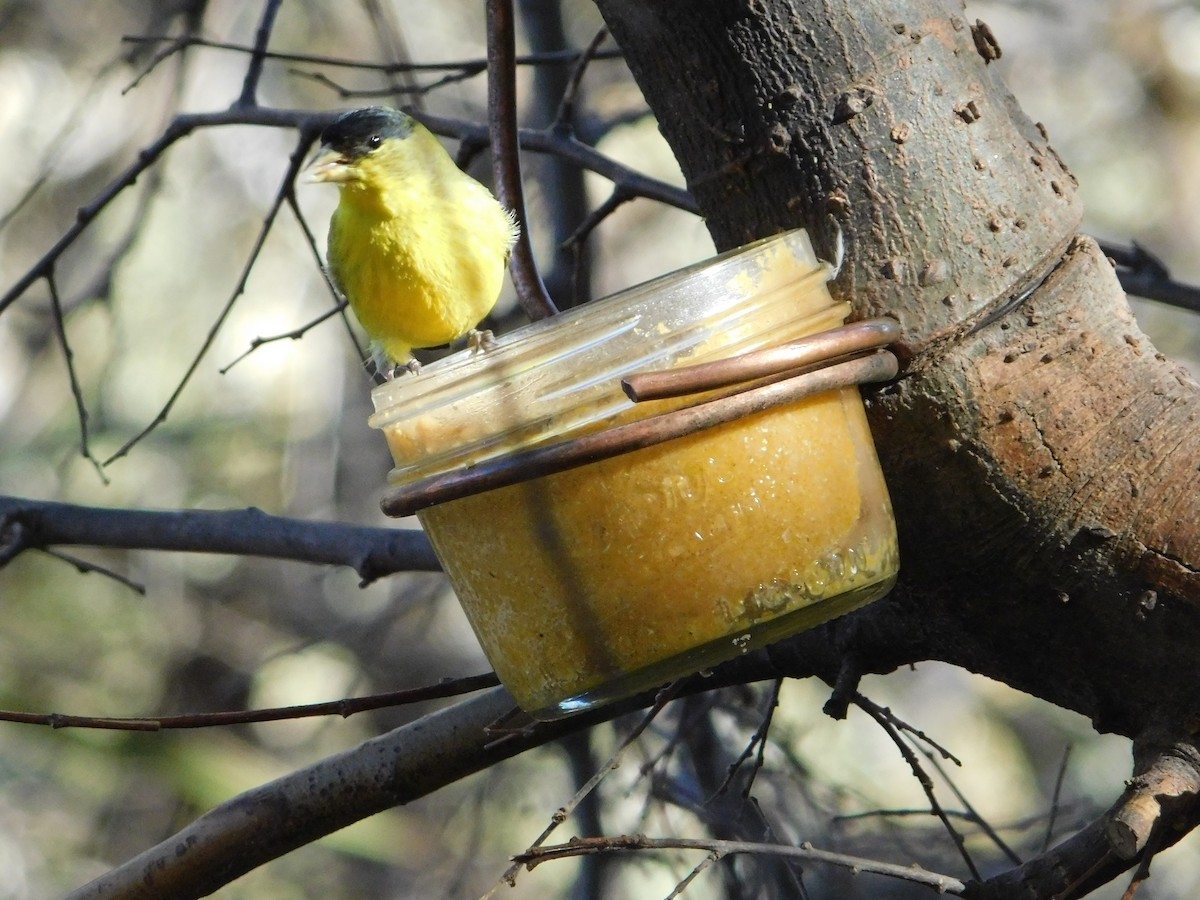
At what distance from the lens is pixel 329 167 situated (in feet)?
5.07

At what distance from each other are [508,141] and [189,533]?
0.92 meters

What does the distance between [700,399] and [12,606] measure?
4248 mm

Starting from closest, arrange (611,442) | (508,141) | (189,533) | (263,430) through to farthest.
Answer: (611,442) < (508,141) < (189,533) < (263,430)

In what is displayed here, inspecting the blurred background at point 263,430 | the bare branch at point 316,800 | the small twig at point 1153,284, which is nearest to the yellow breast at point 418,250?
the bare branch at point 316,800

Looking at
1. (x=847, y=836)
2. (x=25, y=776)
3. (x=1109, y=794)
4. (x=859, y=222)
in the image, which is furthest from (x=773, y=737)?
(x=25, y=776)

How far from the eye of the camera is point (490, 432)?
0.95m

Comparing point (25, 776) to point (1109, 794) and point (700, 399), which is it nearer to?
point (1109, 794)

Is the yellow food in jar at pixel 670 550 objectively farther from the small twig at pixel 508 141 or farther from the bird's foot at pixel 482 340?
the small twig at pixel 508 141

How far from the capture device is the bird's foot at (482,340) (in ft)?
3.33

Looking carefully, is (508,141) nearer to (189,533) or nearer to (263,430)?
(189,533)

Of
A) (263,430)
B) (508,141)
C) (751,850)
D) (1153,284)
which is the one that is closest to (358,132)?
(508,141)

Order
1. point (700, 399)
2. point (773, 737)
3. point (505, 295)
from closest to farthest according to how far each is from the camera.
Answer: point (700, 399) → point (773, 737) → point (505, 295)

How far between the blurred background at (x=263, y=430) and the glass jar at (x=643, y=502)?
284 centimetres

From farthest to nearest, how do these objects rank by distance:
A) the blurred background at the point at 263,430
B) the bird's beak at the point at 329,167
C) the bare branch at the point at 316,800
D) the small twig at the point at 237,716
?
the blurred background at the point at 263,430 → the bird's beak at the point at 329,167 → the bare branch at the point at 316,800 → the small twig at the point at 237,716
